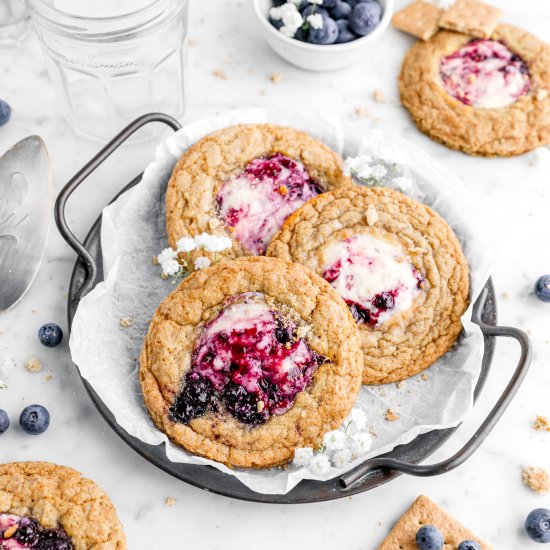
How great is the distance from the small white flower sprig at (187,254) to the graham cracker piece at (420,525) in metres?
1.04

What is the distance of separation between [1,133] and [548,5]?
2.38 m

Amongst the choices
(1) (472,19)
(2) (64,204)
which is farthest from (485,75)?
(2) (64,204)

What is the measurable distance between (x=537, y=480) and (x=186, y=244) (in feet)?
4.58

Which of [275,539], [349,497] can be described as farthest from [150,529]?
[349,497]

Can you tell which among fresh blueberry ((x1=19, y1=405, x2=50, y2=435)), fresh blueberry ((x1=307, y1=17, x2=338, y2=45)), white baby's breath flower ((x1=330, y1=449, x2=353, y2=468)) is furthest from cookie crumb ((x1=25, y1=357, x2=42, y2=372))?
fresh blueberry ((x1=307, y1=17, x2=338, y2=45))

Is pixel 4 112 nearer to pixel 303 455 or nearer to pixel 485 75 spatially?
pixel 303 455

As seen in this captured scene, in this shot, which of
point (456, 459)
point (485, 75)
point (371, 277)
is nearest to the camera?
point (456, 459)

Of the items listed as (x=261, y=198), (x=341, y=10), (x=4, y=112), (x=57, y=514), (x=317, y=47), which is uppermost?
(x=341, y=10)

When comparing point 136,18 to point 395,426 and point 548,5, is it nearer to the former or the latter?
point 395,426

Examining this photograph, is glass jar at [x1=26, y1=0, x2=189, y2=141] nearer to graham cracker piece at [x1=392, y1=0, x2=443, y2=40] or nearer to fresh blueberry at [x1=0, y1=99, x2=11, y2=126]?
fresh blueberry at [x1=0, y1=99, x2=11, y2=126]

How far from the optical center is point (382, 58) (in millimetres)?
3439

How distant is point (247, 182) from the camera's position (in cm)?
279

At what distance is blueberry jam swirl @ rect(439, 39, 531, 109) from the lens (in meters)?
3.23

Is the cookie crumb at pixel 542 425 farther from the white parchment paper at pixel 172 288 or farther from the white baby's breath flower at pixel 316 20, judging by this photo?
the white baby's breath flower at pixel 316 20
